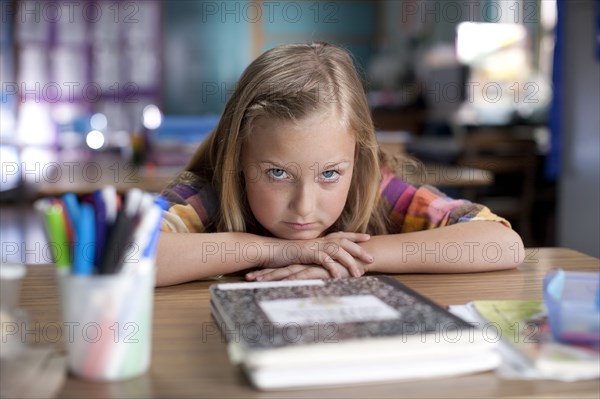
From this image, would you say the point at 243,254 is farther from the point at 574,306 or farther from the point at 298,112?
the point at 574,306

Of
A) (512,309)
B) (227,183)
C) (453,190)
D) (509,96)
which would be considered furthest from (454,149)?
(512,309)

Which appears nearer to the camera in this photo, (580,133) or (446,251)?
(446,251)

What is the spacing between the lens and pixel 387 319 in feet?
2.19

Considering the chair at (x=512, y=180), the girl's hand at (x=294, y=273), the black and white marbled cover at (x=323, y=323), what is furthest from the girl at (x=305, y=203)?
the chair at (x=512, y=180)

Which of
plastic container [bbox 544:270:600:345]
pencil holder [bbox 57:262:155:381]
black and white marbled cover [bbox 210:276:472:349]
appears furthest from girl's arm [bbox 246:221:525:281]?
pencil holder [bbox 57:262:155:381]

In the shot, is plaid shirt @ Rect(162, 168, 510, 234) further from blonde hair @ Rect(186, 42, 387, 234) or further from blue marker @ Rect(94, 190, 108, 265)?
blue marker @ Rect(94, 190, 108, 265)

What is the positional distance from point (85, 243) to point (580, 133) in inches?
127

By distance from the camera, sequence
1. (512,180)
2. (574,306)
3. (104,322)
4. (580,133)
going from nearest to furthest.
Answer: (104,322)
(574,306)
(580,133)
(512,180)

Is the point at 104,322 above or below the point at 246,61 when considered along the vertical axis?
below

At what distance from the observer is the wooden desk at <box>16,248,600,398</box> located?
22.7 inches

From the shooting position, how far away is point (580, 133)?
344cm

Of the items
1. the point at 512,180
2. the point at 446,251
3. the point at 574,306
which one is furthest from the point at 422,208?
the point at 512,180

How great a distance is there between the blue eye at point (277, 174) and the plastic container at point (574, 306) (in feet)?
1.49

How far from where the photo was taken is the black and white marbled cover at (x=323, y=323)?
0.62m
